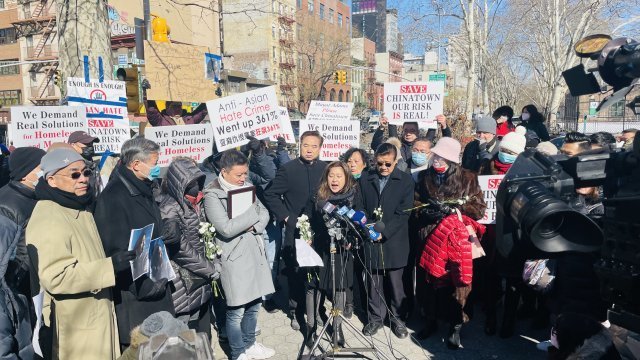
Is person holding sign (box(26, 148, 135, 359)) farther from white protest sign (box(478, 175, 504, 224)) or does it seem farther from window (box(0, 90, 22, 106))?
window (box(0, 90, 22, 106))

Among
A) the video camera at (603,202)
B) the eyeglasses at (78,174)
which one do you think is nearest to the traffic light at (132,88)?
the eyeglasses at (78,174)

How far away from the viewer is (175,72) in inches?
293

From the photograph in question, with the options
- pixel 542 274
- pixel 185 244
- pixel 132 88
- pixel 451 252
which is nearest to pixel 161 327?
pixel 185 244

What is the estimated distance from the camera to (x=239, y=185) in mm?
4680

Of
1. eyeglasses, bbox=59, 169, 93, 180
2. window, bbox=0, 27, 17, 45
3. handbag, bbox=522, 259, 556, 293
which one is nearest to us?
eyeglasses, bbox=59, 169, 93, 180

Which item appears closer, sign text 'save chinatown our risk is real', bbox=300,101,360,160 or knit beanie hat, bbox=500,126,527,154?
knit beanie hat, bbox=500,126,527,154

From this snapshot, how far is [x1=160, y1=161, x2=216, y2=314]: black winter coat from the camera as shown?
417cm

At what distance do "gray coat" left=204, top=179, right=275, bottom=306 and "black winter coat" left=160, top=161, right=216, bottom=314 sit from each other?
0.76 ft

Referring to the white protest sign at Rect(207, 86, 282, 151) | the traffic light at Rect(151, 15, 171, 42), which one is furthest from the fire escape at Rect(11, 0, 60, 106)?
the white protest sign at Rect(207, 86, 282, 151)

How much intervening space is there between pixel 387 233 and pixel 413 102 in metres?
3.48

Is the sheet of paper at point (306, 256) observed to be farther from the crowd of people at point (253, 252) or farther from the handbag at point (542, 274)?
the handbag at point (542, 274)

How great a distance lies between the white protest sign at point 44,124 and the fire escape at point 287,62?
154 ft

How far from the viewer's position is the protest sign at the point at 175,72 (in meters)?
7.04

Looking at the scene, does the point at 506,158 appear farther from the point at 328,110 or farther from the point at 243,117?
the point at 243,117
